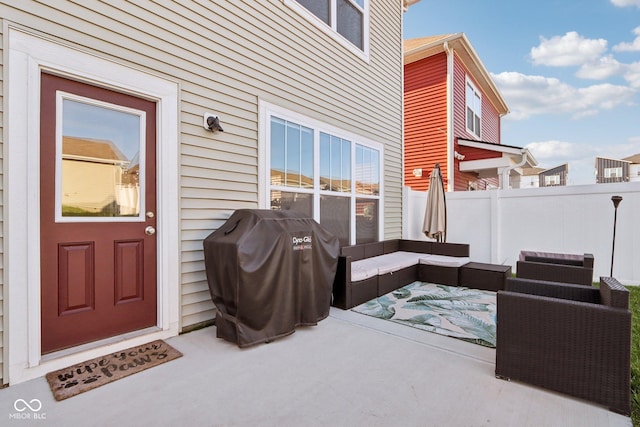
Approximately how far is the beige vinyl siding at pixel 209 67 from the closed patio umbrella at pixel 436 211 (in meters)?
2.74

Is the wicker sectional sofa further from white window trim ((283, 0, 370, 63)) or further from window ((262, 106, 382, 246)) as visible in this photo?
white window trim ((283, 0, 370, 63))

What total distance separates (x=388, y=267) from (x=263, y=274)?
2307 millimetres

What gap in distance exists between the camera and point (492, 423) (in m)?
1.72

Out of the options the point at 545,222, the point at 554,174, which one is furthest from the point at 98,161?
the point at 554,174

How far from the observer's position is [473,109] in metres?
10.2

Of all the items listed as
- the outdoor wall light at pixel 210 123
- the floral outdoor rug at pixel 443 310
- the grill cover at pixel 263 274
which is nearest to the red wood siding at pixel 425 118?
the floral outdoor rug at pixel 443 310

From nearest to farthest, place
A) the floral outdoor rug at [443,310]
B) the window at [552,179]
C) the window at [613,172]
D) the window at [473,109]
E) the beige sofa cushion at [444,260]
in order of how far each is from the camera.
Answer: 1. the floral outdoor rug at [443,310]
2. the beige sofa cushion at [444,260]
3. the window at [473,109]
4. the window at [613,172]
5. the window at [552,179]

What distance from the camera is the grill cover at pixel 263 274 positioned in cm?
263

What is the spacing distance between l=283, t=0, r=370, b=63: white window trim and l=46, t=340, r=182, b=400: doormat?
4218 millimetres

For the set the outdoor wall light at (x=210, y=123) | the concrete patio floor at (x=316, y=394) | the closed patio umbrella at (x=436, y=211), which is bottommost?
the concrete patio floor at (x=316, y=394)

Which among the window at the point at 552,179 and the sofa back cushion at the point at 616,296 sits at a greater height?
the window at the point at 552,179

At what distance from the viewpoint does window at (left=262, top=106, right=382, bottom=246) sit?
3.94 metres

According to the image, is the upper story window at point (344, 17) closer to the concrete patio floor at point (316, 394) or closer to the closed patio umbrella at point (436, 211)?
the closed patio umbrella at point (436, 211)

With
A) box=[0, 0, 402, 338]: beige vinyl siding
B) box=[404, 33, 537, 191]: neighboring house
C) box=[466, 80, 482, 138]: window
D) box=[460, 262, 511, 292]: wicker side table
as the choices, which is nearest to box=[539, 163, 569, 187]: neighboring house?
box=[466, 80, 482, 138]: window
